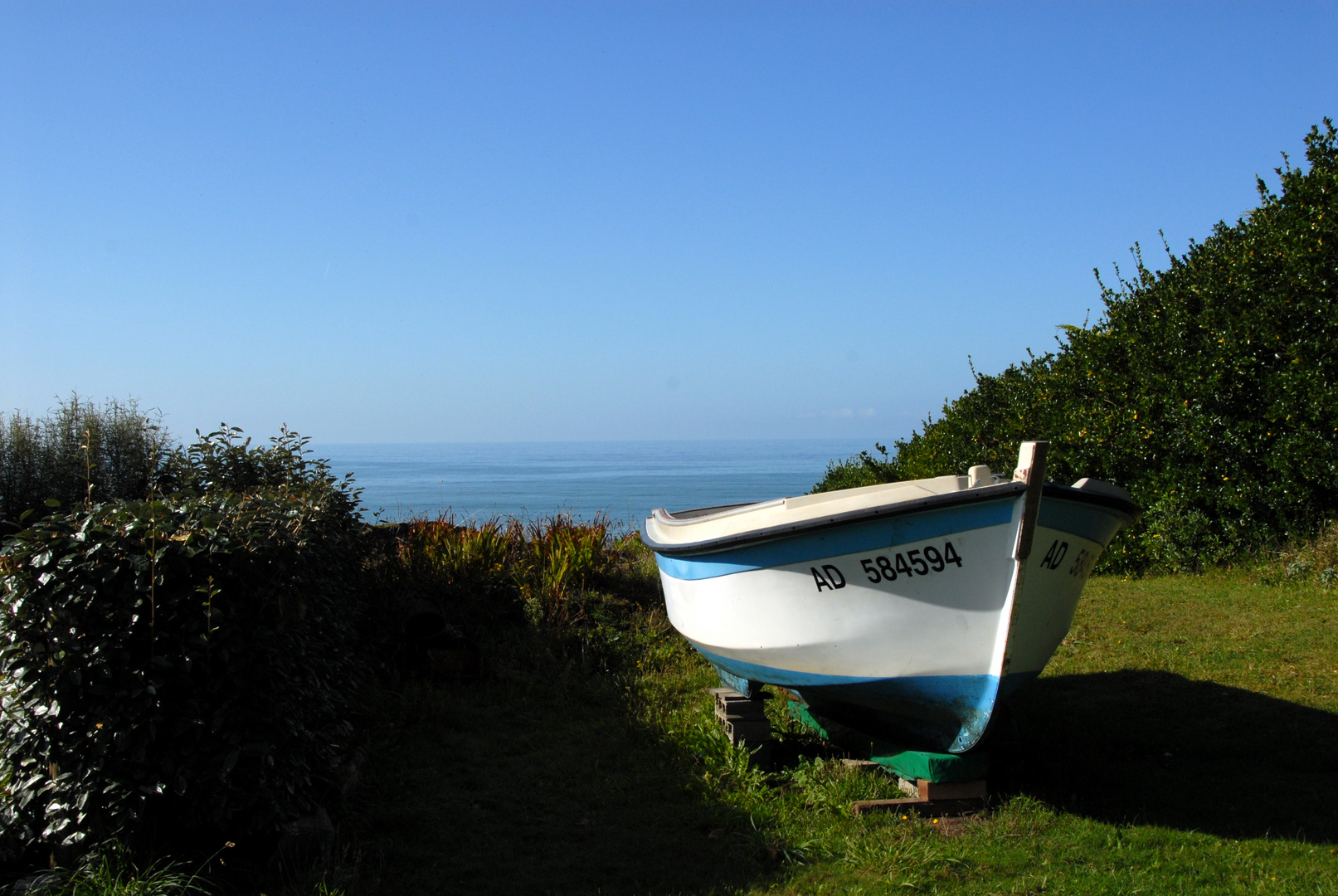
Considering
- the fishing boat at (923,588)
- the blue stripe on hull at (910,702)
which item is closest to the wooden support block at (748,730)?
the blue stripe on hull at (910,702)

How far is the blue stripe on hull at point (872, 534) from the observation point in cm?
422

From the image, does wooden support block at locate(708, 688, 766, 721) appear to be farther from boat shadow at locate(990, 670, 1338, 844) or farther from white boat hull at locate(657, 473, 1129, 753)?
boat shadow at locate(990, 670, 1338, 844)

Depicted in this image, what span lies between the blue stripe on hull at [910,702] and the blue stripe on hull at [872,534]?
662 millimetres

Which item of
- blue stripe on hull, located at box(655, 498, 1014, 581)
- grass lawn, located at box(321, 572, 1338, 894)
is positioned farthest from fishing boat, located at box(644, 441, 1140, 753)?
grass lawn, located at box(321, 572, 1338, 894)

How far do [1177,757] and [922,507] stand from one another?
9.06 ft

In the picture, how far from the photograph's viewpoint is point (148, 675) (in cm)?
355

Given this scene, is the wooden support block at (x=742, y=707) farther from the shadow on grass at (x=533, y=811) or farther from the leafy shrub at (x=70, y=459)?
the leafy shrub at (x=70, y=459)

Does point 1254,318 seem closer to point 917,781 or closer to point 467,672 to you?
point 917,781

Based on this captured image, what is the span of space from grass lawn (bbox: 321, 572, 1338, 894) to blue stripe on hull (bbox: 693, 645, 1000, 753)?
36cm

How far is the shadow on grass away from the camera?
400 centimetres

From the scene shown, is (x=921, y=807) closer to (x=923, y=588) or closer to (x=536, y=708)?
(x=923, y=588)

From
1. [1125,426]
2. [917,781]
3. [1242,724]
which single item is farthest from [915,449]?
[917,781]

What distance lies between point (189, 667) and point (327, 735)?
112cm

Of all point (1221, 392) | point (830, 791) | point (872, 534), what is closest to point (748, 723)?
point (830, 791)
